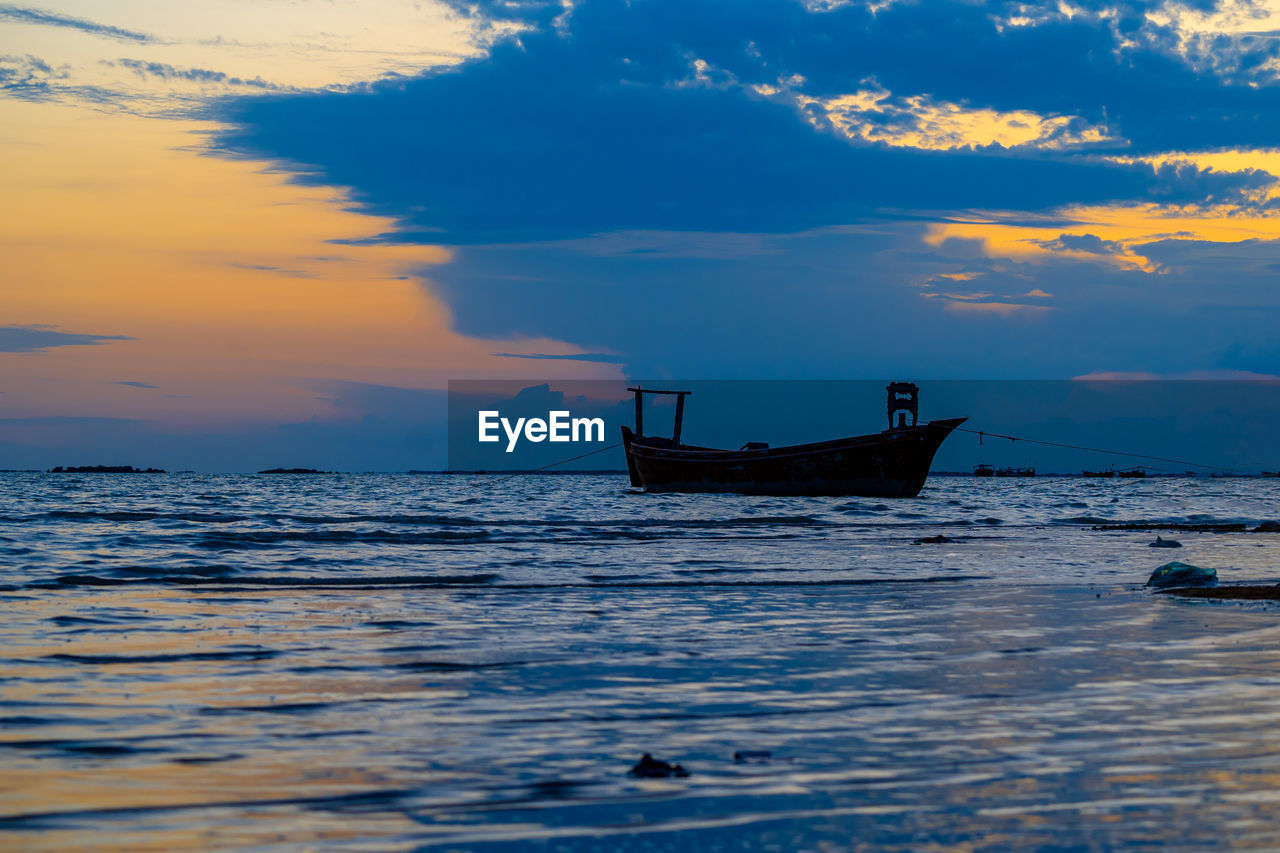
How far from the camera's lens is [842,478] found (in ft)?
154

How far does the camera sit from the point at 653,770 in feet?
15.9

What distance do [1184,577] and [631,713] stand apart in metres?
9.10

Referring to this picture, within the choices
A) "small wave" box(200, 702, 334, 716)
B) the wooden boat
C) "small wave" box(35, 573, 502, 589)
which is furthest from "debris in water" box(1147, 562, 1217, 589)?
the wooden boat

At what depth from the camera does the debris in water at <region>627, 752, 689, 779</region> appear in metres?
4.82

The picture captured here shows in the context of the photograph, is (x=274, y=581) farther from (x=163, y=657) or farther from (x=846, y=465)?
(x=846, y=465)

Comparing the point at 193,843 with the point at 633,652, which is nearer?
the point at 193,843

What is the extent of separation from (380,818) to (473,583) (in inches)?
419

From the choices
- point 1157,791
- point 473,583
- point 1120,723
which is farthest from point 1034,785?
point 473,583

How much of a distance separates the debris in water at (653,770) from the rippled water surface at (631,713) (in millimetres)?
60

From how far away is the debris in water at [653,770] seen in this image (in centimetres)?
482

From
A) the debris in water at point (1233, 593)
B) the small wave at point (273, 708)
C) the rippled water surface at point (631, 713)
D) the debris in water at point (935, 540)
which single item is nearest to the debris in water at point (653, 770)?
the rippled water surface at point (631, 713)

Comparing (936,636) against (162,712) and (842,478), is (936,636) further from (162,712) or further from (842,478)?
(842,478)

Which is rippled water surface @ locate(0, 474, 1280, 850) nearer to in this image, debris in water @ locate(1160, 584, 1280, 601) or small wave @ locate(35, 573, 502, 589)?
small wave @ locate(35, 573, 502, 589)

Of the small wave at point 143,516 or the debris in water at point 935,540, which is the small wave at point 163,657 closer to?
the debris in water at point 935,540
